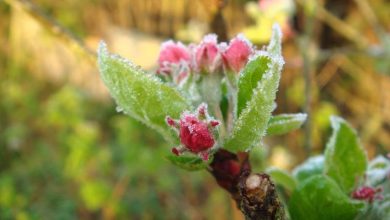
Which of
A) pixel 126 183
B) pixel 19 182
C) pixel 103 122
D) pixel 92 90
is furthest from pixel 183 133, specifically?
pixel 92 90

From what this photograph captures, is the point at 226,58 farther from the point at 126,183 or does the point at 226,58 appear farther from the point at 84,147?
the point at 126,183

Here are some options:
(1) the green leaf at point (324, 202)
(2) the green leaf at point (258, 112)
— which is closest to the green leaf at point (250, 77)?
(2) the green leaf at point (258, 112)

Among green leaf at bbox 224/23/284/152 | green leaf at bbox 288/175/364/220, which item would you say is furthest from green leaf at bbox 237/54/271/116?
green leaf at bbox 288/175/364/220

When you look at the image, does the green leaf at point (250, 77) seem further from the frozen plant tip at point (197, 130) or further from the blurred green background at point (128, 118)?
the blurred green background at point (128, 118)

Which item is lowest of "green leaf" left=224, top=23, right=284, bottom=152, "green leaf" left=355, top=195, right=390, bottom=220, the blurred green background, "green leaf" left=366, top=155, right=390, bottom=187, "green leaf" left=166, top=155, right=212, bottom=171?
"green leaf" left=166, top=155, right=212, bottom=171

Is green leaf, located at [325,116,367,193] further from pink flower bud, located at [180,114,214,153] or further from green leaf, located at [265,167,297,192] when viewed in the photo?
pink flower bud, located at [180,114,214,153]

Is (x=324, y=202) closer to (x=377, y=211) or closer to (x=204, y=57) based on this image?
(x=377, y=211)
